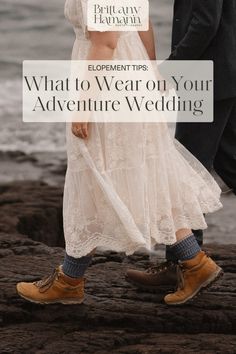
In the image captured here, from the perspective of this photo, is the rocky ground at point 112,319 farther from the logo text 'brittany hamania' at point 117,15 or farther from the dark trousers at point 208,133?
the logo text 'brittany hamania' at point 117,15

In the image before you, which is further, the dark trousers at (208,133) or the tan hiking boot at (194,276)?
the dark trousers at (208,133)

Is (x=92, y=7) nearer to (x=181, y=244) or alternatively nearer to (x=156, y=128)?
(x=156, y=128)

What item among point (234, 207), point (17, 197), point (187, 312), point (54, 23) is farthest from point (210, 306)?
point (54, 23)

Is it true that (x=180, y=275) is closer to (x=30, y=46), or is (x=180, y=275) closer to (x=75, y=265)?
(x=75, y=265)

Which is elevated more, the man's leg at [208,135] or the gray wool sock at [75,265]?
the man's leg at [208,135]

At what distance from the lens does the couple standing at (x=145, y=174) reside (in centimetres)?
396

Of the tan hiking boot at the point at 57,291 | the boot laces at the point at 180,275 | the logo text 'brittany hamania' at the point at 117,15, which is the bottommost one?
the tan hiking boot at the point at 57,291

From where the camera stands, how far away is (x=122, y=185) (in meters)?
3.97

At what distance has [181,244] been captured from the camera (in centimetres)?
413

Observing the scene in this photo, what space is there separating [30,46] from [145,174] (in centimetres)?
2214

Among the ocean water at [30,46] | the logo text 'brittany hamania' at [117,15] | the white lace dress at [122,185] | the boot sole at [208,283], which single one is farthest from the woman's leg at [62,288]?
the ocean water at [30,46]

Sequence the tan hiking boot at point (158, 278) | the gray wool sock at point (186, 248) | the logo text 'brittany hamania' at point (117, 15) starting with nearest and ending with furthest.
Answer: the logo text 'brittany hamania' at point (117, 15), the gray wool sock at point (186, 248), the tan hiking boot at point (158, 278)

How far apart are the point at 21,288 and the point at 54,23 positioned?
938 inches

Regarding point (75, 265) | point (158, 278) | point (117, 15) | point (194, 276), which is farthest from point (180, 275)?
point (117, 15)
